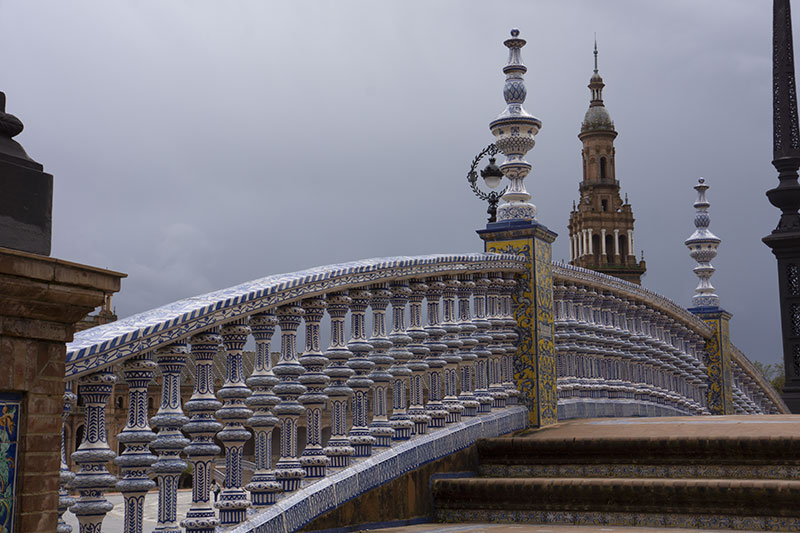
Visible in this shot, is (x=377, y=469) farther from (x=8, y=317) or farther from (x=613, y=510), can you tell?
(x=8, y=317)

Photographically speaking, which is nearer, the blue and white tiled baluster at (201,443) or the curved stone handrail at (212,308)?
the curved stone handrail at (212,308)

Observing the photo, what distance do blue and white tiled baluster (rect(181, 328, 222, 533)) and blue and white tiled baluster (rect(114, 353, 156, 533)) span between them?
0.22 metres

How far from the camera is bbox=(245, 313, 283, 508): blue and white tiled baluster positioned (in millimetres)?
4070

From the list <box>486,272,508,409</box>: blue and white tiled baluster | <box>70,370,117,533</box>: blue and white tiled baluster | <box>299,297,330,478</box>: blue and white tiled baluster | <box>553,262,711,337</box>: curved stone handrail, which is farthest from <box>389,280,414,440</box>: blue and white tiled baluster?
<box>553,262,711,337</box>: curved stone handrail

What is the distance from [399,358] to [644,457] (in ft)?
5.71

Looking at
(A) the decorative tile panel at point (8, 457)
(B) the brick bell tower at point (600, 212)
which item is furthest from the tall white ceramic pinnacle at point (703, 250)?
(B) the brick bell tower at point (600, 212)

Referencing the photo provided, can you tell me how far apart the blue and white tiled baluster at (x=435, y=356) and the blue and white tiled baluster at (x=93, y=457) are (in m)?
2.70

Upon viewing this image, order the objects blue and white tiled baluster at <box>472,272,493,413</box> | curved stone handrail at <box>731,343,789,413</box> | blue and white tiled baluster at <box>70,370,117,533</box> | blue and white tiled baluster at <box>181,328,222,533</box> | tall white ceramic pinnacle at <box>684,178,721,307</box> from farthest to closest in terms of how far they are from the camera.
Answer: curved stone handrail at <box>731,343,789,413</box>, tall white ceramic pinnacle at <box>684,178,721,307</box>, blue and white tiled baluster at <box>472,272,493,413</box>, blue and white tiled baluster at <box>181,328,222,533</box>, blue and white tiled baluster at <box>70,370,117,533</box>

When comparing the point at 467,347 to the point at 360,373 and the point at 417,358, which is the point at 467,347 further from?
the point at 360,373

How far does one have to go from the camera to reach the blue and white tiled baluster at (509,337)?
6.97 metres

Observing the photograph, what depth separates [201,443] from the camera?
3.63 meters

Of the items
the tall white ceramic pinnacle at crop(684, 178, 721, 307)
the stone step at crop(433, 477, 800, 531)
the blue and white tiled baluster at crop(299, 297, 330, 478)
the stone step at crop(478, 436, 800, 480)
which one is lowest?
the stone step at crop(433, 477, 800, 531)

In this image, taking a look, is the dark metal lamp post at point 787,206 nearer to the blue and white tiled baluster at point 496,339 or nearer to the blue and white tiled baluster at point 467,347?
the blue and white tiled baluster at point 496,339

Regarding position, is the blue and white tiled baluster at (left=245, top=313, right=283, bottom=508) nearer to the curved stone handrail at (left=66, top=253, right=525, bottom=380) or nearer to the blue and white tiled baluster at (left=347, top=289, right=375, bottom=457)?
the curved stone handrail at (left=66, top=253, right=525, bottom=380)
